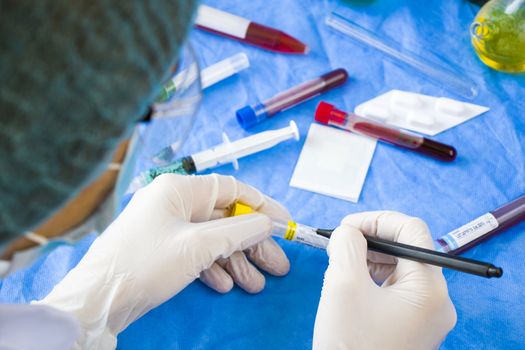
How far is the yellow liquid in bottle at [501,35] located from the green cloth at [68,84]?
0.85 m

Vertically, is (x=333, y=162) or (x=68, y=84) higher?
(x=68, y=84)

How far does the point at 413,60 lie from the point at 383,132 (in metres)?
0.20

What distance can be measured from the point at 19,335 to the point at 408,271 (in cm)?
55

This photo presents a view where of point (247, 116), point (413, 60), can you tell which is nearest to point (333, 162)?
point (247, 116)

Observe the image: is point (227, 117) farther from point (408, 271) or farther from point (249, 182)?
point (408, 271)

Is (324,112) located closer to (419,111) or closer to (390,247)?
(419,111)

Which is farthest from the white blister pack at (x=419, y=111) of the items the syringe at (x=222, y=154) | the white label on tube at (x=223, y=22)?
the white label on tube at (x=223, y=22)

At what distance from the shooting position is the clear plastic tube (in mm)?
1179

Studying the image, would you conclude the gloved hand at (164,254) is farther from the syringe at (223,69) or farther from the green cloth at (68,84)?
the green cloth at (68,84)

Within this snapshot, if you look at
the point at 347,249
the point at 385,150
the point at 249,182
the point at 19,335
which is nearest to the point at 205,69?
the point at 249,182

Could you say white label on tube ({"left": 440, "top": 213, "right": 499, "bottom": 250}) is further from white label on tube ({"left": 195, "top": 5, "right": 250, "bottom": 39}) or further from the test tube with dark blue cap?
white label on tube ({"left": 195, "top": 5, "right": 250, "bottom": 39})

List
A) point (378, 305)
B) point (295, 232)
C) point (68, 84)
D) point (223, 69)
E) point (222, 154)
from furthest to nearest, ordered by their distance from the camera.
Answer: point (223, 69) → point (222, 154) → point (295, 232) → point (378, 305) → point (68, 84)

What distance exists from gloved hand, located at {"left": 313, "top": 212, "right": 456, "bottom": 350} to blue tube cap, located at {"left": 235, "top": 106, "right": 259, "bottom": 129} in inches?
13.2

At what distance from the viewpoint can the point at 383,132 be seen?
3.65ft
